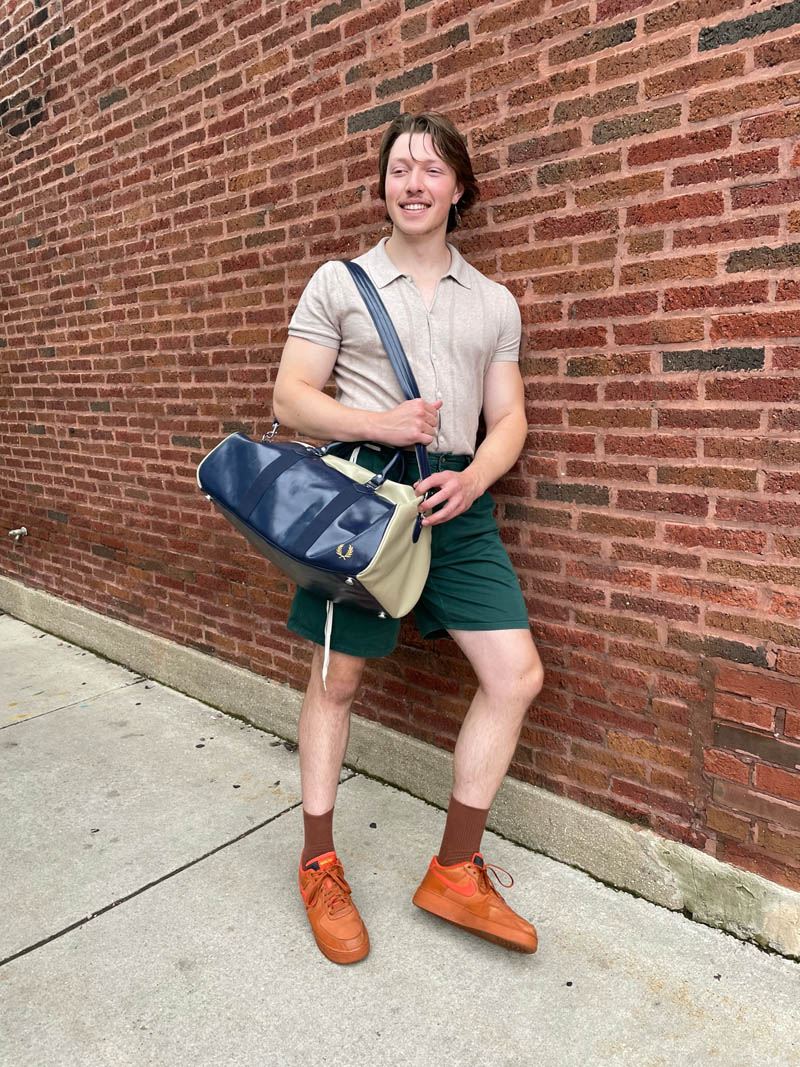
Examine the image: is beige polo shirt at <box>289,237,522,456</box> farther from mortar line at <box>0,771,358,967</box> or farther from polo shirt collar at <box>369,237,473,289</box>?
mortar line at <box>0,771,358,967</box>

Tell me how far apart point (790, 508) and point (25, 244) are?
443cm

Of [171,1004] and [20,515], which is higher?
[20,515]

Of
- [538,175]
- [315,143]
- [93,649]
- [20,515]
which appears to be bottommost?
[93,649]

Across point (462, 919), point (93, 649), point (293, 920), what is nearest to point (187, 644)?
point (93, 649)

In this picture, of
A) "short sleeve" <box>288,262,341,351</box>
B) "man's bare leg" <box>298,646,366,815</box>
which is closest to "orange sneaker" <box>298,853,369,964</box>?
"man's bare leg" <box>298,646,366,815</box>

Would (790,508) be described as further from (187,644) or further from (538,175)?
(187,644)

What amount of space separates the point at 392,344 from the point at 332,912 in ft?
4.99

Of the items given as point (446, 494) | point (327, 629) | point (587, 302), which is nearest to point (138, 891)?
point (327, 629)

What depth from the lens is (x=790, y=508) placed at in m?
1.98

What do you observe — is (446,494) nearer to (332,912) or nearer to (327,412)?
(327,412)

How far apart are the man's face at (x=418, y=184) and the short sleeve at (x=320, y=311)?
243mm

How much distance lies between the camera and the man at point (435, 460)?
2119 millimetres

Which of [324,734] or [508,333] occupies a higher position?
[508,333]

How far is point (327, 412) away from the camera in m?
2.07
